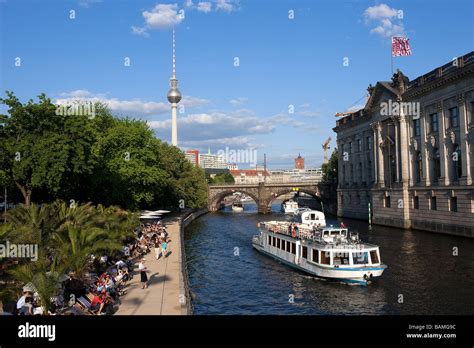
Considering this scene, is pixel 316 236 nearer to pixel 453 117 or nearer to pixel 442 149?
pixel 442 149

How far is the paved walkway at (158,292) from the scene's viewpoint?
22.0 meters

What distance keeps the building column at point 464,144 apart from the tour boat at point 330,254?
22.9 metres

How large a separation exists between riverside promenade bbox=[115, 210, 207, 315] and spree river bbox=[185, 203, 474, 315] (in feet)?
6.71

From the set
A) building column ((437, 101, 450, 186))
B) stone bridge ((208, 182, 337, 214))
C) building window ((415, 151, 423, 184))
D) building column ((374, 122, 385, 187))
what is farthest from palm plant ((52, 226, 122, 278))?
stone bridge ((208, 182, 337, 214))

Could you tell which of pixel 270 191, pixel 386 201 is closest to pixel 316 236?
pixel 386 201

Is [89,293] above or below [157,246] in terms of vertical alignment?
below

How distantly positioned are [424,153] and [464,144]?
966 centimetres

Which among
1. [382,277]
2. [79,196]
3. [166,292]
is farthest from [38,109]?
[382,277]

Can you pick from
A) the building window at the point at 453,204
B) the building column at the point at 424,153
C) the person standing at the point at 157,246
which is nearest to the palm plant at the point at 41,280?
the person standing at the point at 157,246

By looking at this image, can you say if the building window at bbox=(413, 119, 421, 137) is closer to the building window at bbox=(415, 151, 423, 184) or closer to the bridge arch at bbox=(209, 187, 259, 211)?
the building window at bbox=(415, 151, 423, 184)

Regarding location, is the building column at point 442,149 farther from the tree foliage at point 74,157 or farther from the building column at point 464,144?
the tree foliage at point 74,157

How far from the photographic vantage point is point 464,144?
182 feet

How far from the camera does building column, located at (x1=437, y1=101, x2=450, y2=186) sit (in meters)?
59.6
